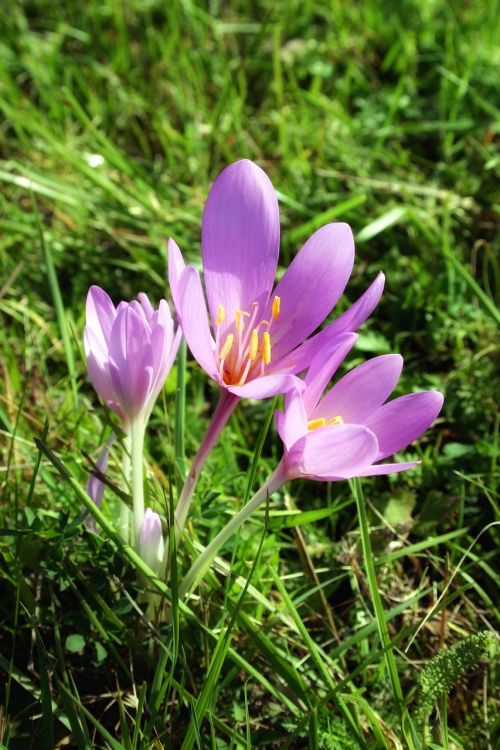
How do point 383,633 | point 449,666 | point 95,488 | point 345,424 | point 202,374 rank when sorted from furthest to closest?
point 202,374
point 95,488
point 383,633
point 449,666
point 345,424

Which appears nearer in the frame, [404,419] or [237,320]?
[404,419]

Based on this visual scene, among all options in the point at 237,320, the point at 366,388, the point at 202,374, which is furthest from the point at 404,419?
the point at 202,374

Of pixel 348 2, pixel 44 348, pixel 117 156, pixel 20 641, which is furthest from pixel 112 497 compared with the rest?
pixel 348 2

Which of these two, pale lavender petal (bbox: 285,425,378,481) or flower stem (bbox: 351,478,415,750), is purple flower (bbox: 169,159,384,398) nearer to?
pale lavender petal (bbox: 285,425,378,481)

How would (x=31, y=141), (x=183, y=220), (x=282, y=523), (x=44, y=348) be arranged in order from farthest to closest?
(x=31, y=141) < (x=183, y=220) < (x=44, y=348) < (x=282, y=523)

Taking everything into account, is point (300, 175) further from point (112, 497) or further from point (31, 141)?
point (112, 497)

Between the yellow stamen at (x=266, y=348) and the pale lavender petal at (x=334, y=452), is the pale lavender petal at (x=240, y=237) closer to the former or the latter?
the yellow stamen at (x=266, y=348)

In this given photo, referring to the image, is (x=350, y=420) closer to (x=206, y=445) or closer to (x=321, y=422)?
(x=321, y=422)
